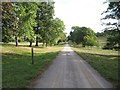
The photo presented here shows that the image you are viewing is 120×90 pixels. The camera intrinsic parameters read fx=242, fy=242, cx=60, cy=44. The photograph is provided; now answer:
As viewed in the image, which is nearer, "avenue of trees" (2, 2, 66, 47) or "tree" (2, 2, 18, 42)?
"tree" (2, 2, 18, 42)

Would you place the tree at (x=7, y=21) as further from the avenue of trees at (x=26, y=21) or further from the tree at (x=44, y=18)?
the tree at (x=44, y=18)

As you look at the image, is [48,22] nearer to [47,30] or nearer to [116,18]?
[47,30]

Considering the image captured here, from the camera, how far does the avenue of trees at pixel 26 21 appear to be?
3038cm

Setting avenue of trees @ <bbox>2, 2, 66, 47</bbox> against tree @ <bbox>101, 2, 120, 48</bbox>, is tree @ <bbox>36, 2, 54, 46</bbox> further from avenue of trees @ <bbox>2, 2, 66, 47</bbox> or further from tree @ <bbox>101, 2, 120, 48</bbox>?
tree @ <bbox>101, 2, 120, 48</bbox>

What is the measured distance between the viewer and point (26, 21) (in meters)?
45.6

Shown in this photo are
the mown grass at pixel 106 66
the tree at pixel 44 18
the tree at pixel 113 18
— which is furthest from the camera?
the tree at pixel 44 18

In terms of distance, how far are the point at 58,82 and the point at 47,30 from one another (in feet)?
163

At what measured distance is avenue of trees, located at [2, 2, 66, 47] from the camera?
99.7ft

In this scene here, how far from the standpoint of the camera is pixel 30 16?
152 ft

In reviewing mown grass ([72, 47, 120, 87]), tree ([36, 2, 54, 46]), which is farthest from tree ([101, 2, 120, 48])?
tree ([36, 2, 54, 46])

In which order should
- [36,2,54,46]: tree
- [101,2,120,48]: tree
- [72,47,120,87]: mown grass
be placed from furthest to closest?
1. [36,2,54,46]: tree
2. [101,2,120,48]: tree
3. [72,47,120,87]: mown grass

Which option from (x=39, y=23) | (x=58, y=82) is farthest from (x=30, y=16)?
(x=58, y=82)

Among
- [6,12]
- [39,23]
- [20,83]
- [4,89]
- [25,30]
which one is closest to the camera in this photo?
[4,89]

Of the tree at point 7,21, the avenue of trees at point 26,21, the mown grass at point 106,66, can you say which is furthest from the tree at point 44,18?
the tree at point 7,21
